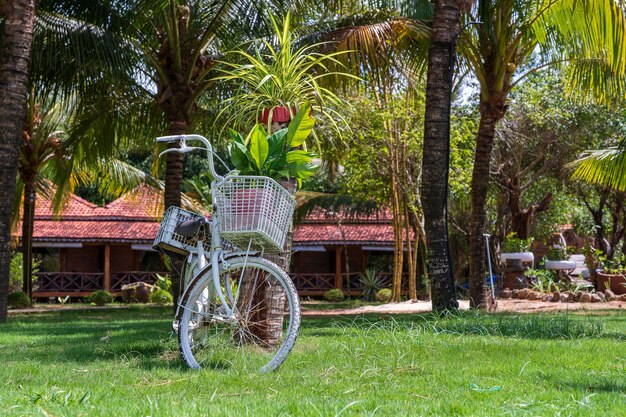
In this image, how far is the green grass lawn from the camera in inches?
150

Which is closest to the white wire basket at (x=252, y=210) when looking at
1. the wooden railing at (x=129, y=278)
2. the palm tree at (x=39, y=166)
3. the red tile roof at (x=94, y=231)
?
the palm tree at (x=39, y=166)

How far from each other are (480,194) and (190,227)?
816 cm

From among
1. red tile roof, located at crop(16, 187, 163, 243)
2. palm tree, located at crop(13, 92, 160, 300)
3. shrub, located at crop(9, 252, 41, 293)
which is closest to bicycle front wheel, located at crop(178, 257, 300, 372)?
palm tree, located at crop(13, 92, 160, 300)

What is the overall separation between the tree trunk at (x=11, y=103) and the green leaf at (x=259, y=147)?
20.1ft

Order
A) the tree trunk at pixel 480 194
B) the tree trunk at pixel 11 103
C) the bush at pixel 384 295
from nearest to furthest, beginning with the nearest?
the tree trunk at pixel 11 103 < the tree trunk at pixel 480 194 < the bush at pixel 384 295

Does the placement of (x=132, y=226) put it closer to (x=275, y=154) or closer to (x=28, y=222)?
(x=28, y=222)

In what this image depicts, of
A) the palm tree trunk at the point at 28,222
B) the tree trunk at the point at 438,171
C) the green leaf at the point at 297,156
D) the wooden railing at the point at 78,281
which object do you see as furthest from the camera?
the wooden railing at the point at 78,281

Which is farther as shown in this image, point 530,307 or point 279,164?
point 530,307

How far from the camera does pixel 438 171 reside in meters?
9.30

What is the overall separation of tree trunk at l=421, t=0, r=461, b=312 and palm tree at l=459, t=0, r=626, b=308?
2.76 metres

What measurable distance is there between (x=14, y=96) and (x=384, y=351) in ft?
22.5

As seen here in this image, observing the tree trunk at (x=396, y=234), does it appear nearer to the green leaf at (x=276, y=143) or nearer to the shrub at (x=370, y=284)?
the shrub at (x=370, y=284)

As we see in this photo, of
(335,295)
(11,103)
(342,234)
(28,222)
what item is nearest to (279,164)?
(11,103)

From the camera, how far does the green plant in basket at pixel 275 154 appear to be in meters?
5.53
